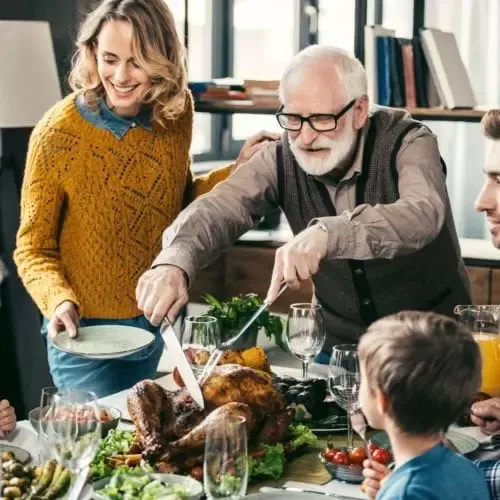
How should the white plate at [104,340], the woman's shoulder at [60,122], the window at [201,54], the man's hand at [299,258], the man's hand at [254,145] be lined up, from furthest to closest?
the window at [201,54]
the man's hand at [254,145]
the woman's shoulder at [60,122]
the white plate at [104,340]
the man's hand at [299,258]

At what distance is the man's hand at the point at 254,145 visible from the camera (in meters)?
3.09

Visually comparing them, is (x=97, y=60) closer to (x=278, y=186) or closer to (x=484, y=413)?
(x=278, y=186)

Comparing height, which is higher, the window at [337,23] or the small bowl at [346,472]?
the window at [337,23]

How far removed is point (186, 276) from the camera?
2539 millimetres

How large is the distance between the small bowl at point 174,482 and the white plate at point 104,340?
2.01ft

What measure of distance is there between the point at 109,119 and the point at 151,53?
0.77ft

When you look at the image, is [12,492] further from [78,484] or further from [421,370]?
[421,370]

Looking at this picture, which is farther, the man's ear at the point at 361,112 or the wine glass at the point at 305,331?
the man's ear at the point at 361,112

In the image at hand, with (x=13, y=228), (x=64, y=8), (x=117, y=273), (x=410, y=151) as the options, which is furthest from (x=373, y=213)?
(x=64, y=8)

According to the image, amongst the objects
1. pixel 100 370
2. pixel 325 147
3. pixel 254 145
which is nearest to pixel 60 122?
pixel 254 145

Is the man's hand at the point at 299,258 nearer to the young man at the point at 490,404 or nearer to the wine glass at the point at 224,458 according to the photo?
the young man at the point at 490,404

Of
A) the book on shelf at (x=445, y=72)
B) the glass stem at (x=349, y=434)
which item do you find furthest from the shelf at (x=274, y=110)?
the glass stem at (x=349, y=434)

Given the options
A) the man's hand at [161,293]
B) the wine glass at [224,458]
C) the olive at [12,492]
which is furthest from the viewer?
the man's hand at [161,293]

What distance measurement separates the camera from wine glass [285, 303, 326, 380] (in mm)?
2443
